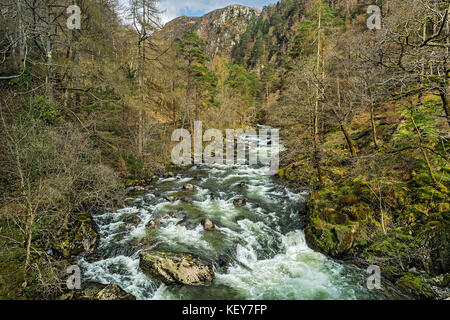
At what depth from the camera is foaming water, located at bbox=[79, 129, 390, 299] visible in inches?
235

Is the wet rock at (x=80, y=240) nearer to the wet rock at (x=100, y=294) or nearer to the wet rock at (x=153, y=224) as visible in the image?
the wet rock at (x=100, y=294)

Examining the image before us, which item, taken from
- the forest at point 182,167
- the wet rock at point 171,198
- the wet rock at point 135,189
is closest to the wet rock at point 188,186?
the forest at point 182,167

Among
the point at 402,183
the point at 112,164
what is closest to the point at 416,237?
the point at 402,183

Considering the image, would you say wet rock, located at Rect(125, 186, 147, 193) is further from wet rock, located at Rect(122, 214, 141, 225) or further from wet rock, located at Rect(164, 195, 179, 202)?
wet rock, located at Rect(122, 214, 141, 225)

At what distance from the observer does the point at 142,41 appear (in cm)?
1467

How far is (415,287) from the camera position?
5391mm

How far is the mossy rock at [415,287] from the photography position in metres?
5.16

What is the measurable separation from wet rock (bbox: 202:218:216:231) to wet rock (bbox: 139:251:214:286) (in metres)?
2.22

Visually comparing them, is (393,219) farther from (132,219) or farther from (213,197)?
(132,219)

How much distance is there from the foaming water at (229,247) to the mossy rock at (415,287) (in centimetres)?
81

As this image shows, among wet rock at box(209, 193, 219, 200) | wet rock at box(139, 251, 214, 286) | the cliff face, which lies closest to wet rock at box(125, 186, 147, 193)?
wet rock at box(209, 193, 219, 200)

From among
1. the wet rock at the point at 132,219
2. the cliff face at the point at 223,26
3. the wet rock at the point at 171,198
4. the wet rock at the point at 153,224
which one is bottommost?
the wet rock at the point at 153,224

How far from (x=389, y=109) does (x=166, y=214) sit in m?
15.0
